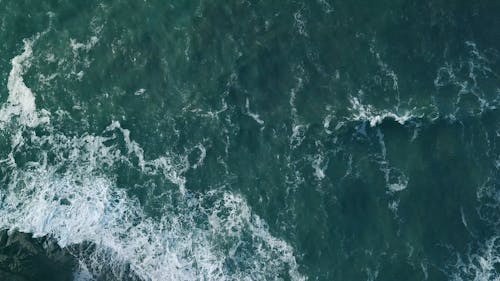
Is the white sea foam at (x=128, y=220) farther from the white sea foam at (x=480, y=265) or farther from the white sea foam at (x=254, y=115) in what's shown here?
the white sea foam at (x=480, y=265)

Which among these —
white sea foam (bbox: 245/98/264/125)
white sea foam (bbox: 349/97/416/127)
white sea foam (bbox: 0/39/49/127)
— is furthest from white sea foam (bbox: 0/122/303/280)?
white sea foam (bbox: 349/97/416/127)

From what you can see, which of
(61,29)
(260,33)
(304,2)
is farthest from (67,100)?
(304,2)

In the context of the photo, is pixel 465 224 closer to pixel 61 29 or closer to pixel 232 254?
pixel 232 254

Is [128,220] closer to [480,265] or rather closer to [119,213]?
[119,213]

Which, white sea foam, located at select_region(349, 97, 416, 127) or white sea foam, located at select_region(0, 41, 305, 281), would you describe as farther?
white sea foam, located at select_region(349, 97, 416, 127)

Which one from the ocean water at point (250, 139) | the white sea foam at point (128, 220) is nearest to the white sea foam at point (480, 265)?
the ocean water at point (250, 139)

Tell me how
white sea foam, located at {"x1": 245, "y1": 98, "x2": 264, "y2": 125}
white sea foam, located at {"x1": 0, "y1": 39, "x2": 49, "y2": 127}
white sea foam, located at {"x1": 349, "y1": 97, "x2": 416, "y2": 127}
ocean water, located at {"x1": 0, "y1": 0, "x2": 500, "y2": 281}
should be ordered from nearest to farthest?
ocean water, located at {"x1": 0, "y1": 0, "x2": 500, "y2": 281}
white sea foam, located at {"x1": 349, "y1": 97, "x2": 416, "y2": 127}
white sea foam, located at {"x1": 245, "y1": 98, "x2": 264, "y2": 125}
white sea foam, located at {"x1": 0, "y1": 39, "x2": 49, "y2": 127}

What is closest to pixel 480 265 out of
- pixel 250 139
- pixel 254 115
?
pixel 250 139

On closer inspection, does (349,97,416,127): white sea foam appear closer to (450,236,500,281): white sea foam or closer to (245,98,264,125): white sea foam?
(245,98,264,125): white sea foam

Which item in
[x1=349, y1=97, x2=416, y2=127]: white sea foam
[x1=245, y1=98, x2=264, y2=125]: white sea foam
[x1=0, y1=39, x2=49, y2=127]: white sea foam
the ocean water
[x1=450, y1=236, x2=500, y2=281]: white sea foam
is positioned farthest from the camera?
[x1=0, y1=39, x2=49, y2=127]: white sea foam
